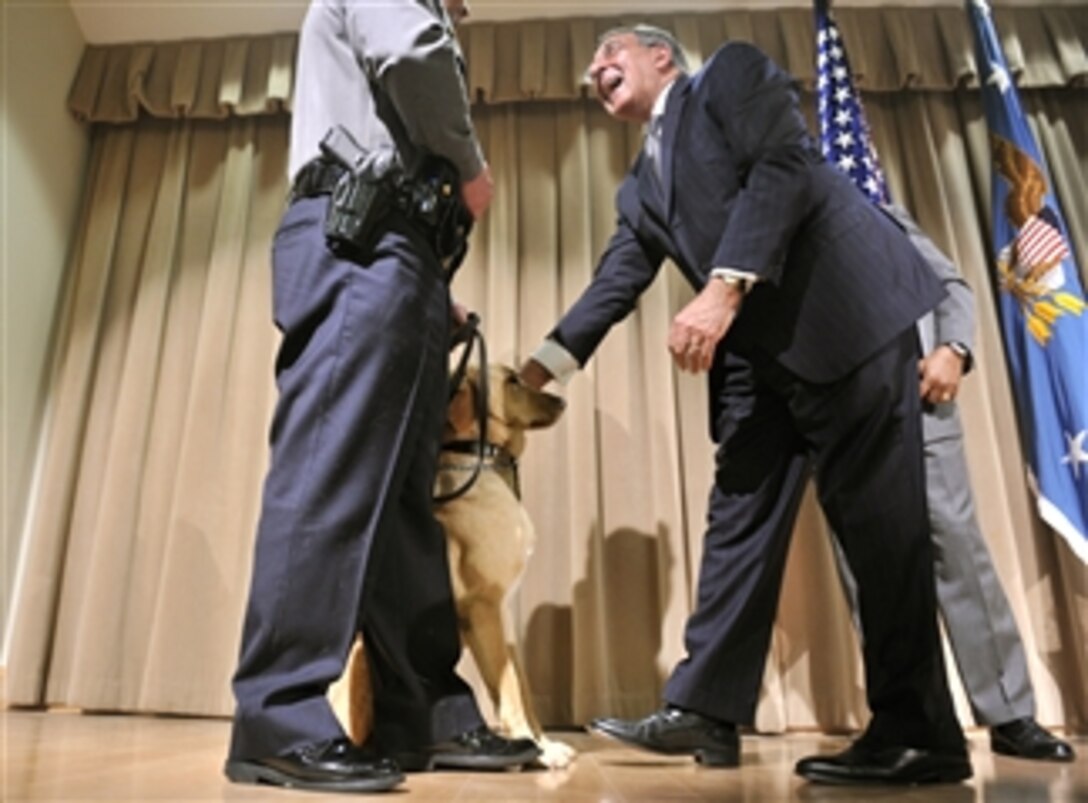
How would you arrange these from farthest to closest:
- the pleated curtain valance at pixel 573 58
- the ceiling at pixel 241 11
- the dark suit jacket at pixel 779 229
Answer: the ceiling at pixel 241 11 → the pleated curtain valance at pixel 573 58 → the dark suit jacket at pixel 779 229

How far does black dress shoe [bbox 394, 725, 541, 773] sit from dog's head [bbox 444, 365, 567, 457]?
0.56 meters

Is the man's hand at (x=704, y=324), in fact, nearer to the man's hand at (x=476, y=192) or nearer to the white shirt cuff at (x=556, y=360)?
the man's hand at (x=476, y=192)

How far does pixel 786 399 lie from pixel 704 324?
0.79ft

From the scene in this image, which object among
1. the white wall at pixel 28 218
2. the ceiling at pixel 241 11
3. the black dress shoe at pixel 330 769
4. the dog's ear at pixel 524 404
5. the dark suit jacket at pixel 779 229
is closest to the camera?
the black dress shoe at pixel 330 769

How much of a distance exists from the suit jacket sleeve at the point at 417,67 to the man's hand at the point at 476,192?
0.21 ft

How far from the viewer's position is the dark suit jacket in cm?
129

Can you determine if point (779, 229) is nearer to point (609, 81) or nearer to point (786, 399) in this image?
point (786, 399)

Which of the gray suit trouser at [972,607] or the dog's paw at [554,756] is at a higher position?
the gray suit trouser at [972,607]

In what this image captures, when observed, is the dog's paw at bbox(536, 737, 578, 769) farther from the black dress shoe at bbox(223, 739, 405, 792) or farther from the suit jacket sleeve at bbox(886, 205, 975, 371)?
the suit jacket sleeve at bbox(886, 205, 975, 371)

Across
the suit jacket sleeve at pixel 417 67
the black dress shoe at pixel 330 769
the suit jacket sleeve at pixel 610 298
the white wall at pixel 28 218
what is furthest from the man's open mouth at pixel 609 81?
the white wall at pixel 28 218

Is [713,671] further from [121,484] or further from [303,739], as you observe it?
[121,484]

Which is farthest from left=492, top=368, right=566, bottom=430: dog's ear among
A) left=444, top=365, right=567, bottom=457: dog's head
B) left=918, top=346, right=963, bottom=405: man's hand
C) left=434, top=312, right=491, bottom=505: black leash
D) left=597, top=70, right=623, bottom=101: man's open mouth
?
left=918, top=346, right=963, bottom=405: man's hand

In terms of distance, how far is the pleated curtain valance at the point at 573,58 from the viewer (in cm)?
284

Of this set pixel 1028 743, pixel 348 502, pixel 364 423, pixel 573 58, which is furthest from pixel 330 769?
pixel 573 58
